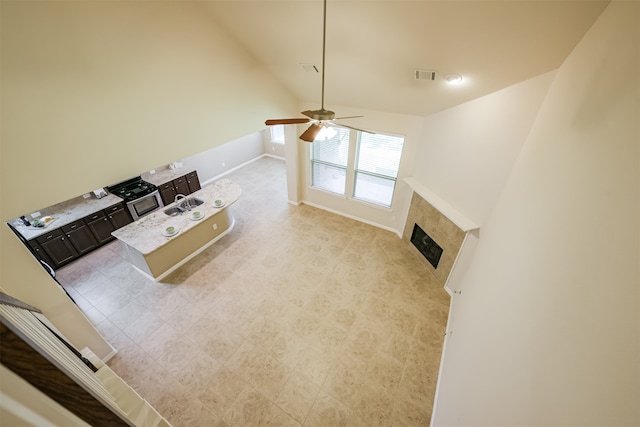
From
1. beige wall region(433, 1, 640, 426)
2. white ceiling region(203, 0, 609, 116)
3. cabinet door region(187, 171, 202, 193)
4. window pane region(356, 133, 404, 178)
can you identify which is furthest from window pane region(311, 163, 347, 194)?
beige wall region(433, 1, 640, 426)

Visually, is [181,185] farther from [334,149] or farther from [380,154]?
[380,154]

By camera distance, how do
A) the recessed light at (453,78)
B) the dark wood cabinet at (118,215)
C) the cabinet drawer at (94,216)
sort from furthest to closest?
the dark wood cabinet at (118,215) < the cabinet drawer at (94,216) < the recessed light at (453,78)

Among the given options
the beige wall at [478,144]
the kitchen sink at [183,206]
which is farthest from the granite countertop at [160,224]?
the beige wall at [478,144]

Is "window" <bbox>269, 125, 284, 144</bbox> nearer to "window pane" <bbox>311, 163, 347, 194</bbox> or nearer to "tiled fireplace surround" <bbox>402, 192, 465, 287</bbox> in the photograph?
"window pane" <bbox>311, 163, 347, 194</bbox>

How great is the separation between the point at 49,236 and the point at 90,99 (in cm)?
439

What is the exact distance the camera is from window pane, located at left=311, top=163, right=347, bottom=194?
Answer: 666cm

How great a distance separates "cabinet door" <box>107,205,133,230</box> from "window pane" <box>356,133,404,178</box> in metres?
5.80

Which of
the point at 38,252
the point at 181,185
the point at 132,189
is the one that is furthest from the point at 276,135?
the point at 38,252

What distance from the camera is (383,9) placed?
238cm

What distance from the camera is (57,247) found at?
16.7 ft

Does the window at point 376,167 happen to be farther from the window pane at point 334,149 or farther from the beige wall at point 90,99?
the beige wall at point 90,99

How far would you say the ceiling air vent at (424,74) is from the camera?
3.15m

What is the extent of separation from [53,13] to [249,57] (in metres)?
2.17

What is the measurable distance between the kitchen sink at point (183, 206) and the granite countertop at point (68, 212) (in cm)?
140
